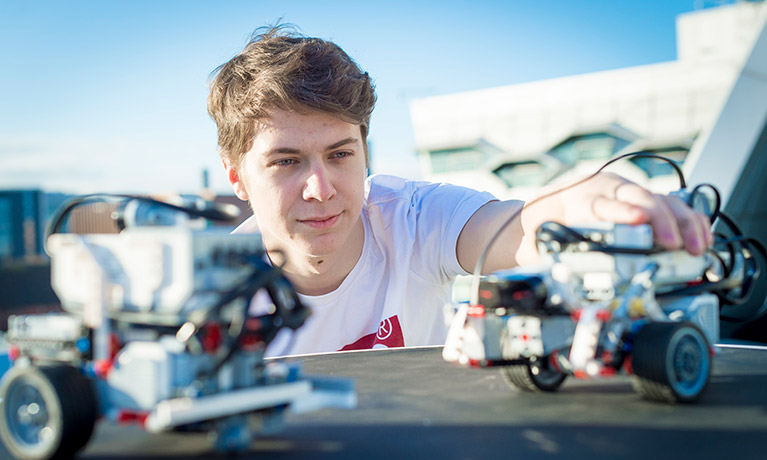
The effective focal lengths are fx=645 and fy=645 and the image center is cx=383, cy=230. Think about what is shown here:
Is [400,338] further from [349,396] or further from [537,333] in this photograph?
[349,396]

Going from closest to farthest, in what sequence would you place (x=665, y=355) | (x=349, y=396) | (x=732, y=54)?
(x=349, y=396)
(x=665, y=355)
(x=732, y=54)

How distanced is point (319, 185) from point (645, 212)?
834 millimetres

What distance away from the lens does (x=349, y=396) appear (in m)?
0.94

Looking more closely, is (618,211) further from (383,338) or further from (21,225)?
(21,225)

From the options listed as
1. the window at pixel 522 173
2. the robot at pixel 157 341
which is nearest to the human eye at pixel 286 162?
the robot at pixel 157 341

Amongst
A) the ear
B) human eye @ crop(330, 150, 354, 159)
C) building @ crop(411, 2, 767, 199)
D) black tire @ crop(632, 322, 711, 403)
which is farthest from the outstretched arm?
building @ crop(411, 2, 767, 199)

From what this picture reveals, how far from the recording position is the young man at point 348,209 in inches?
64.1

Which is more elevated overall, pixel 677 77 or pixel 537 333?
pixel 677 77

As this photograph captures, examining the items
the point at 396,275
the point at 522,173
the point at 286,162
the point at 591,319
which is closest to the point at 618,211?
the point at 591,319

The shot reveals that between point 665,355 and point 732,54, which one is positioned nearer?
point 665,355

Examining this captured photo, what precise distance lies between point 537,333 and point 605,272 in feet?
0.55

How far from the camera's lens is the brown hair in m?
1.90

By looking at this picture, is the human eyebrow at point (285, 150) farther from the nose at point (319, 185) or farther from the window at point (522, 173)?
the window at point (522, 173)

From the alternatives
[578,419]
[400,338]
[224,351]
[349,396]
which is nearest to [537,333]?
[578,419]
